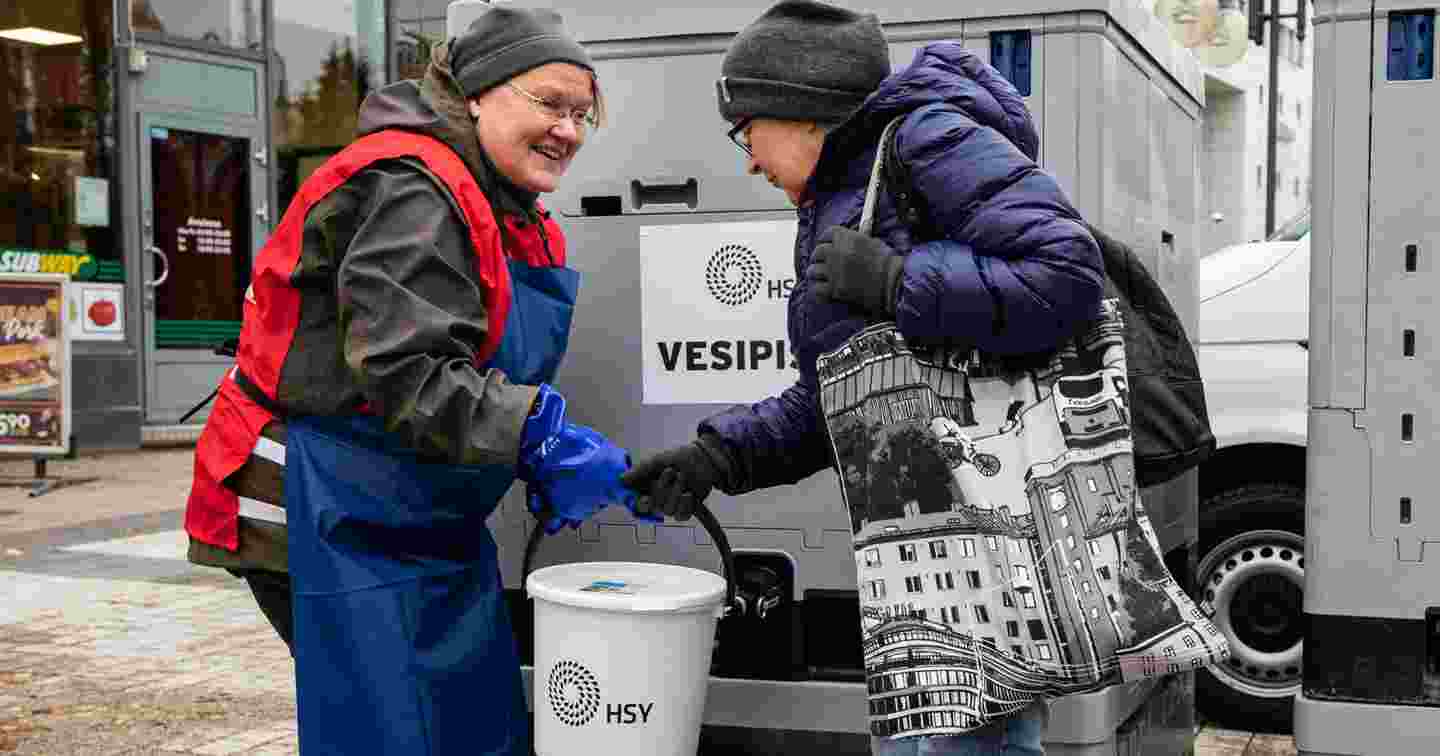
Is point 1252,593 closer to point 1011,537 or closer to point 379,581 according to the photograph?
point 1011,537

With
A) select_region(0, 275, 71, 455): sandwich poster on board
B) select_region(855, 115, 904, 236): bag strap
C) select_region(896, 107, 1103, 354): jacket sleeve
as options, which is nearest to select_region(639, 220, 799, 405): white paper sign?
select_region(855, 115, 904, 236): bag strap

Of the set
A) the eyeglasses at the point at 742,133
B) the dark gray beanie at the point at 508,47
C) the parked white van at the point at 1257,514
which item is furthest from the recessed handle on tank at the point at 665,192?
the parked white van at the point at 1257,514

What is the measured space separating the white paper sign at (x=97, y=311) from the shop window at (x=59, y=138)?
139 millimetres

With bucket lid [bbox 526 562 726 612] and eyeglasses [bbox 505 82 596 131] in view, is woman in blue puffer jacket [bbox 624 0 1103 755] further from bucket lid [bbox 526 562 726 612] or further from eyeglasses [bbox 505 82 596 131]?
eyeglasses [bbox 505 82 596 131]

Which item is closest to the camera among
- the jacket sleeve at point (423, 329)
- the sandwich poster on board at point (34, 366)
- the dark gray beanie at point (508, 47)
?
the jacket sleeve at point (423, 329)

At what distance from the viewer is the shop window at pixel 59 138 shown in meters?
12.0

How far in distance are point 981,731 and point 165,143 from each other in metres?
12.0

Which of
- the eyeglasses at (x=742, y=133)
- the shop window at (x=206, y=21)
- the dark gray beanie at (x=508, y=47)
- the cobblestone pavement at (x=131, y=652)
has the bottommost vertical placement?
the cobblestone pavement at (x=131, y=652)

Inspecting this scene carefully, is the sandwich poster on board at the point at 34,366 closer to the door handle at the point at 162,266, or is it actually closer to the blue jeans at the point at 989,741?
the door handle at the point at 162,266

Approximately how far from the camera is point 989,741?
7.30ft

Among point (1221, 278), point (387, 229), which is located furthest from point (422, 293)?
point (1221, 278)

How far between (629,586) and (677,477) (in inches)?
14.0

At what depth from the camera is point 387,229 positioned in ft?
8.27

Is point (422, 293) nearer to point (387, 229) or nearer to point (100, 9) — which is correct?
point (387, 229)
